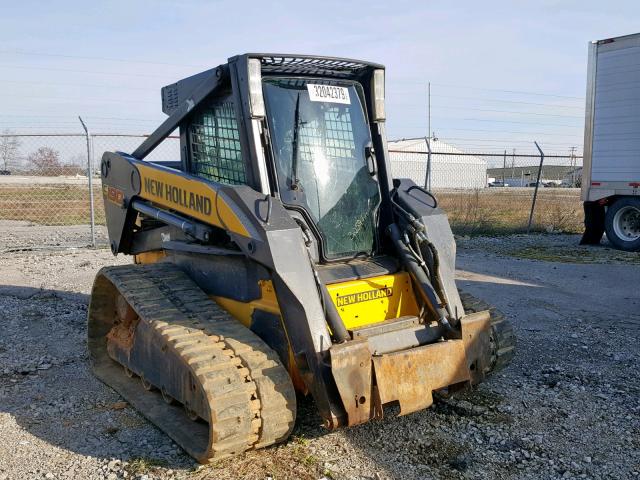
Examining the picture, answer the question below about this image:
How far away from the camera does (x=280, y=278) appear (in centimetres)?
384

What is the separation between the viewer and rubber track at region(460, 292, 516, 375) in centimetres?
477

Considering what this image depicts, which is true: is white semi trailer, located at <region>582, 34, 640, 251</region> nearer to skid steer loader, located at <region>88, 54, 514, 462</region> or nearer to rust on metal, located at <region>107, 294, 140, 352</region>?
skid steer loader, located at <region>88, 54, 514, 462</region>

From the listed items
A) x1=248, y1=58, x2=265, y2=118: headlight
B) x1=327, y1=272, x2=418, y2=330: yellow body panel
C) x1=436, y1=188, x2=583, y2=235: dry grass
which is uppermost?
x1=248, y1=58, x2=265, y2=118: headlight

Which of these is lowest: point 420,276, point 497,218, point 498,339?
point 497,218

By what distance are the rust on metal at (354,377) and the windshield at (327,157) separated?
0.98 metres

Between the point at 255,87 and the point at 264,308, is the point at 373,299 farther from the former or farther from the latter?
the point at 255,87

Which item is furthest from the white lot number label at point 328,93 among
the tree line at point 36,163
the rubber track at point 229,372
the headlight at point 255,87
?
the tree line at point 36,163

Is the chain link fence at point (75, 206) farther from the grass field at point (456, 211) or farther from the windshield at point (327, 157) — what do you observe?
the windshield at point (327, 157)

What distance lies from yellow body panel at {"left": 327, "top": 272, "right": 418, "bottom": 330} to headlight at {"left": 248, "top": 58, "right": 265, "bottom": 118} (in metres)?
1.24

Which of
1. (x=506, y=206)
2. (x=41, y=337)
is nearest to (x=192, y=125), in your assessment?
(x=41, y=337)

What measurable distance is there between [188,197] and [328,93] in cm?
125

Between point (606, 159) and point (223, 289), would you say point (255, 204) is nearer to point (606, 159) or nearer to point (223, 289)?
point (223, 289)

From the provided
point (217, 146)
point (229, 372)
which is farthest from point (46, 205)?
point (229, 372)

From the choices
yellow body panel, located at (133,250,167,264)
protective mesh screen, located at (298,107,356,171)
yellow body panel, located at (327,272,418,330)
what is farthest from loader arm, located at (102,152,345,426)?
yellow body panel, located at (133,250,167,264)
